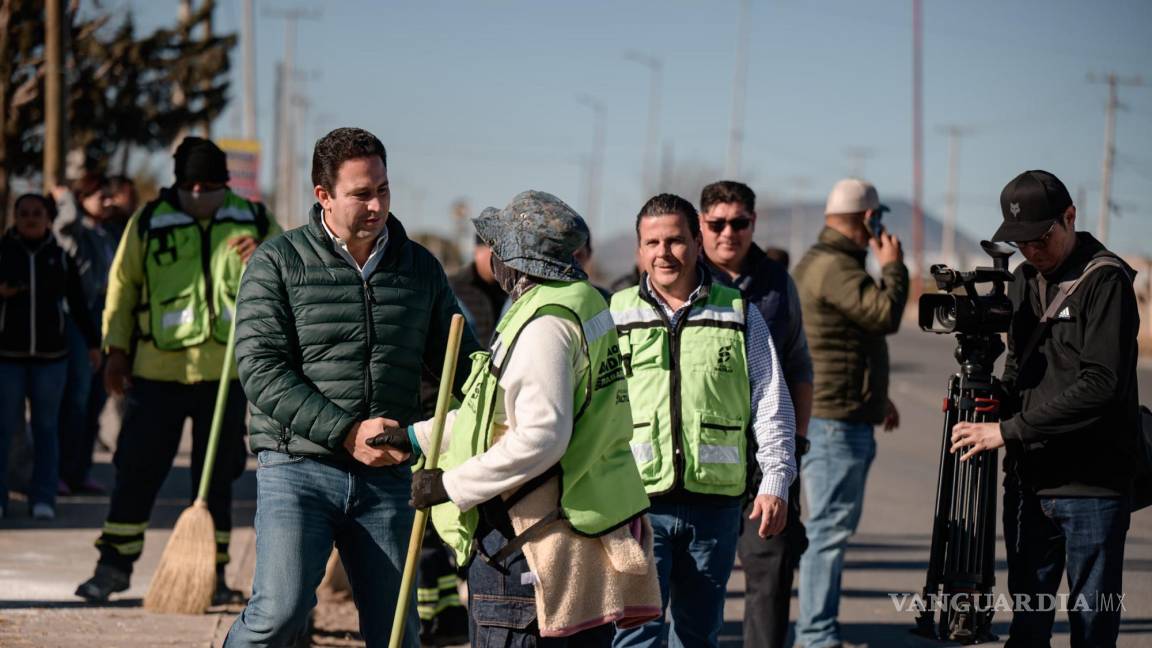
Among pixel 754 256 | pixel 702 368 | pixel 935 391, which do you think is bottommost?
pixel 935 391

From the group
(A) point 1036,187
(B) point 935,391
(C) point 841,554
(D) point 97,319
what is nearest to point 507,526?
(A) point 1036,187

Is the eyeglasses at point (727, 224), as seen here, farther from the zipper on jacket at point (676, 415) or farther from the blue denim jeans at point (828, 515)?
the blue denim jeans at point (828, 515)

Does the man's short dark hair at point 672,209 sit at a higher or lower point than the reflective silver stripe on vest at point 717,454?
higher

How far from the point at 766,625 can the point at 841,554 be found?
2.95 ft

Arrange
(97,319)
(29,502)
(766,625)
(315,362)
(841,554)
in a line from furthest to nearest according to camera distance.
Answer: (97,319) < (29,502) < (841,554) < (766,625) < (315,362)

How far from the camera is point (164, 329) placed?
6.98m

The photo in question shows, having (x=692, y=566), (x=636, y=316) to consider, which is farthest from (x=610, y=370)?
(x=692, y=566)

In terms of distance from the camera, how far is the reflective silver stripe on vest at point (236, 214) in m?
7.16

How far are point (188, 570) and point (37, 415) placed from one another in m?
3.12

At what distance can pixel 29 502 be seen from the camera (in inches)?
372

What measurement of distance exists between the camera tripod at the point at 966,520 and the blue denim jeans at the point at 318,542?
174 centimetres

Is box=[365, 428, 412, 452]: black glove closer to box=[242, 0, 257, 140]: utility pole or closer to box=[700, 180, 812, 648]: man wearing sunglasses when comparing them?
box=[700, 180, 812, 648]: man wearing sunglasses

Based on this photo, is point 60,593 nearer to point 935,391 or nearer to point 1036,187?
point 1036,187

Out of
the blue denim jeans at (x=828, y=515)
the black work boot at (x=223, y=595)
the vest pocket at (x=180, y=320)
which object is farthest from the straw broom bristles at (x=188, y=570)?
the blue denim jeans at (x=828, y=515)
